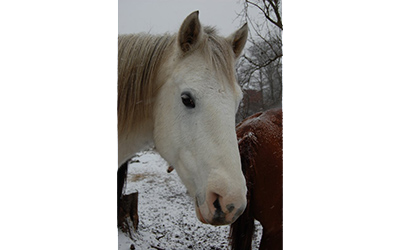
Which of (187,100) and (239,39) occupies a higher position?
(239,39)

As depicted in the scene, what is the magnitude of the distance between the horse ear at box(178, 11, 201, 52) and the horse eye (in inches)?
8.1

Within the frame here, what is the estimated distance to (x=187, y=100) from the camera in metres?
1.30

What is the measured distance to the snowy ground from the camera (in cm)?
153

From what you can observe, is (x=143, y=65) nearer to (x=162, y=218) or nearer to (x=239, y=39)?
(x=239, y=39)

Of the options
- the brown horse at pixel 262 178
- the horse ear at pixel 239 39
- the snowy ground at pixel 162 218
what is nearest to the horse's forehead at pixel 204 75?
the horse ear at pixel 239 39

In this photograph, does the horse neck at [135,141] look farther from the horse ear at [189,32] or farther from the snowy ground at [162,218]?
the horse ear at [189,32]

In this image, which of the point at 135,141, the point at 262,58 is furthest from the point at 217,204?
the point at 262,58

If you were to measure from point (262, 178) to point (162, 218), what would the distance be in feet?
1.78

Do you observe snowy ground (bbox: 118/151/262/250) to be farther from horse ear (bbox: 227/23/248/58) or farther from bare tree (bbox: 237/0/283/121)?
horse ear (bbox: 227/23/248/58)

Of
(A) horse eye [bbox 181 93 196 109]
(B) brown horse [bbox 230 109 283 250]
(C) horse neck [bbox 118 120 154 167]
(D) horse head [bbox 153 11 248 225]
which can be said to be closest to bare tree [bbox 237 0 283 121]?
(B) brown horse [bbox 230 109 283 250]

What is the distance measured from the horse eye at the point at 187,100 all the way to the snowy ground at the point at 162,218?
34 centimetres
